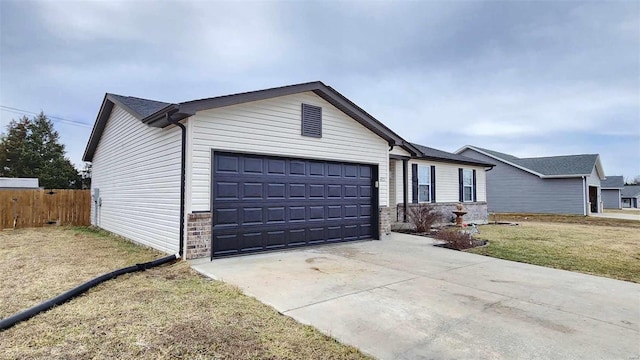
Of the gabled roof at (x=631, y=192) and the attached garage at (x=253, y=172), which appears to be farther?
the gabled roof at (x=631, y=192)

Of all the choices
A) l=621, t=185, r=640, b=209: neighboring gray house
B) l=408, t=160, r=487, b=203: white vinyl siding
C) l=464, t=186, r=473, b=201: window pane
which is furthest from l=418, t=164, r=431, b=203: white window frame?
l=621, t=185, r=640, b=209: neighboring gray house

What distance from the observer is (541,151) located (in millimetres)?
Result: 41469

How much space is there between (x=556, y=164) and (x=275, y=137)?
25.3 meters

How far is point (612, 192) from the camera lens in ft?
131

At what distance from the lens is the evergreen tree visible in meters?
31.2

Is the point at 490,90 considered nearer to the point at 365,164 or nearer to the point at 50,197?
the point at 365,164

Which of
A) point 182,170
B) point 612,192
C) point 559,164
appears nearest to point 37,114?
point 182,170

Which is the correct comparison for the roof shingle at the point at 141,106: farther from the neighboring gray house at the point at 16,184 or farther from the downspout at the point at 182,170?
the neighboring gray house at the point at 16,184

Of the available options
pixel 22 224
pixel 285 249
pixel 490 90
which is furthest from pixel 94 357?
pixel 490 90

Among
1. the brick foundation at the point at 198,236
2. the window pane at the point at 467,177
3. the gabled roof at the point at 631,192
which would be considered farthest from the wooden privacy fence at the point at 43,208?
the gabled roof at the point at 631,192

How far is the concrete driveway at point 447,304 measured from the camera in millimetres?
3234

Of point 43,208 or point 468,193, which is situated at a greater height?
point 468,193

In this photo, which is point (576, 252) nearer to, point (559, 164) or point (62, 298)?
point (62, 298)

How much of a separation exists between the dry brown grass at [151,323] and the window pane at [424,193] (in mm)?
11039
